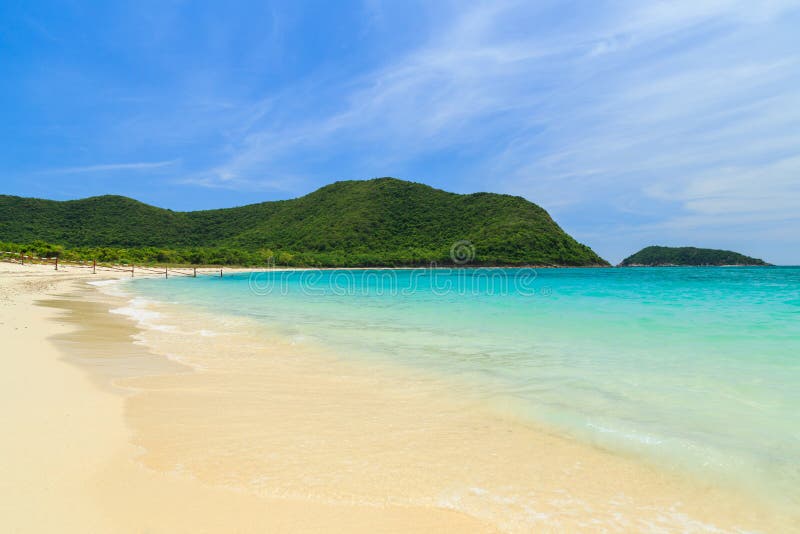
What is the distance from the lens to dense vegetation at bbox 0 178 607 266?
89.1 metres

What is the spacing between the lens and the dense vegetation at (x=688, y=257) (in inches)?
6093

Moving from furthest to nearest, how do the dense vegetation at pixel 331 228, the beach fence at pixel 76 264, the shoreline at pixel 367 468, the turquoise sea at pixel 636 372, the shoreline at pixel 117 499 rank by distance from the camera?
the dense vegetation at pixel 331 228 < the beach fence at pixel 76 264 < the turquoise sea at pixel 636 372 < the shoreline at pixel 367 468 < the shoreline at pixel 117 499

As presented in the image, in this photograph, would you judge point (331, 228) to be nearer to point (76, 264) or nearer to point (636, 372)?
point (76, 264)

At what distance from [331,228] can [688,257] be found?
133 m

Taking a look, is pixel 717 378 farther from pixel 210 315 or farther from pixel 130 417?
pixel 210 315

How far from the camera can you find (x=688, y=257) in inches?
6068

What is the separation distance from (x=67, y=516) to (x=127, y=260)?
70948 millimetres

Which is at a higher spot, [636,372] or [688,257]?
[688,257]

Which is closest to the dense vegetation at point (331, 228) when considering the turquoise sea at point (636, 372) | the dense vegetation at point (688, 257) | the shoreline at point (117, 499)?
the dense vegetation at point (688, 257)

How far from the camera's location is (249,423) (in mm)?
3768

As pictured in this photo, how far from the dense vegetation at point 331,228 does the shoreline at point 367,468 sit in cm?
7961

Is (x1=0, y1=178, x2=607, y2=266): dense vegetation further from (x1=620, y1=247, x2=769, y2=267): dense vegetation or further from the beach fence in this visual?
(x1=620, y1=247, x2=769, y2=267): dense vegetation

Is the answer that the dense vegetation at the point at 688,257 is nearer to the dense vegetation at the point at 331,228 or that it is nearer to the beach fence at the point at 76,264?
the dense vegetation at the point at 331,228

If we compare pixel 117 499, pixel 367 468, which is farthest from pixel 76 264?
pixel 367 468
